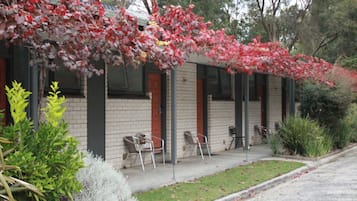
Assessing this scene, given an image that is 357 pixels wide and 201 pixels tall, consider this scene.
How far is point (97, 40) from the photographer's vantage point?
601 centimetres

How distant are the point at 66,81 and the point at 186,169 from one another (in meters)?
3.57

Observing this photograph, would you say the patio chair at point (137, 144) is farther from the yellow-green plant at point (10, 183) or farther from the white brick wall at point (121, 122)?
the yellow-green plant at point (10, 183)

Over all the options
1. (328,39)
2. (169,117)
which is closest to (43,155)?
(169,117)

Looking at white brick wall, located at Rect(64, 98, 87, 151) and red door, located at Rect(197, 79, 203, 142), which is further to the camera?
red door, located at Rect(197, 79, 203, 142)

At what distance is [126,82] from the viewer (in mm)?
11273

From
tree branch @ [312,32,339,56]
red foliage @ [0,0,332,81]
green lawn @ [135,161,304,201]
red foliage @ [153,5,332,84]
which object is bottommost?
green lawn @ [135,161,304,201]

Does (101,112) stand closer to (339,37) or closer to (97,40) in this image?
(97,40)

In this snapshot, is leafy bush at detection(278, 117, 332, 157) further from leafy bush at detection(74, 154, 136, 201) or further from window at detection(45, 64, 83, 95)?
leafy bush at detection(74, 154, 136, 201)

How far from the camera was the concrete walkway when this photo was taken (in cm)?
913

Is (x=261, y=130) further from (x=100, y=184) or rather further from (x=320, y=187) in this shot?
(x=100, y=184)

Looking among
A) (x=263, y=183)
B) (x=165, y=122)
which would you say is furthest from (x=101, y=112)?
(x=263, y=183)

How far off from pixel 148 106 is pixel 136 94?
548mm

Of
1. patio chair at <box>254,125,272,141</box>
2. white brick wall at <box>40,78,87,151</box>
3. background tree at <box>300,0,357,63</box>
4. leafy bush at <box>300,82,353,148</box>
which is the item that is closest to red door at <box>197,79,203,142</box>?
leafy bush at <box>300,82,353,148</box>

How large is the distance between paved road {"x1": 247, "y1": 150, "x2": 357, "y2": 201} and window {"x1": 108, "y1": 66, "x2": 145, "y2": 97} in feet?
13.5
